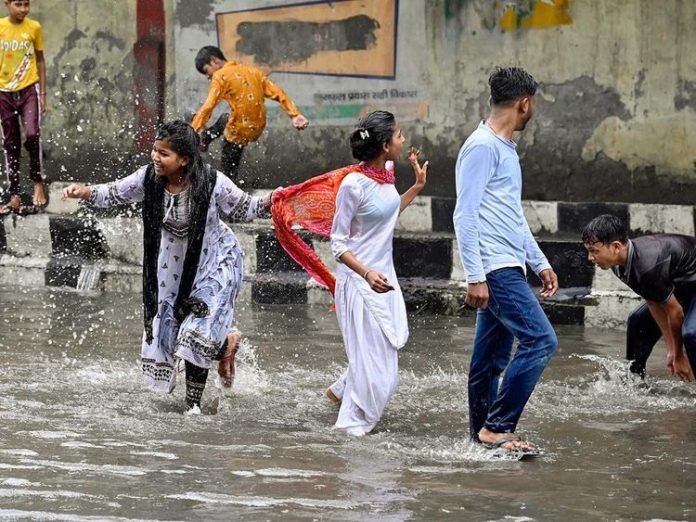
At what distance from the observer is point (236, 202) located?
22.4 feet

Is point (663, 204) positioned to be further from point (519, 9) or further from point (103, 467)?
point (103, 467)

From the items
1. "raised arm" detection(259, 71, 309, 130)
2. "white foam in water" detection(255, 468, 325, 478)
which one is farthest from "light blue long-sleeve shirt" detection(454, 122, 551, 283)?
"raised arm" detection(259, 71, 309, 130)

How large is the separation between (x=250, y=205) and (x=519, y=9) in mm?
5048

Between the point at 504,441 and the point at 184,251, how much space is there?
179 centimetres

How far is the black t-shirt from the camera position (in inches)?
276

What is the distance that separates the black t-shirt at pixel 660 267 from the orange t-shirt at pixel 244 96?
467cm

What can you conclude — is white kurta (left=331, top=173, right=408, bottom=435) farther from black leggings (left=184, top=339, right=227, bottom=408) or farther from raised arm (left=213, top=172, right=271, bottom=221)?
black leggings (left=184, top=339, right=227, bottom=408)

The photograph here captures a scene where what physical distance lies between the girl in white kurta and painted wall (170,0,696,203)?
4.80 meters

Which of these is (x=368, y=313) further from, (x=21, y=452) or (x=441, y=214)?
(x=441, y=214)

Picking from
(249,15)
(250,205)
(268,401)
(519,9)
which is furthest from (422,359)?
(249,15)

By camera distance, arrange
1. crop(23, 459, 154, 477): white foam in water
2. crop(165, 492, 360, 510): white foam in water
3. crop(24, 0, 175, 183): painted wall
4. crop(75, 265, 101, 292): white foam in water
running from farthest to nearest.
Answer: crop(24, 0, 175, 183): painted wall → crop(75, 265, 101, 292): white foam in water → crop(23, 459, 154, 477): white foam in water → crop(165, 492, 360, 510): white foam in water

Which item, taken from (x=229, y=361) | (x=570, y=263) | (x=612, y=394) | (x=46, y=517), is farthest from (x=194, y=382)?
(x=570, y=263)

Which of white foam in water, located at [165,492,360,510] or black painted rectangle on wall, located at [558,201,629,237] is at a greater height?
black painted rectangle on wall, located at [558,201,629,237]

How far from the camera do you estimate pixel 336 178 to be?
6.89 metres
